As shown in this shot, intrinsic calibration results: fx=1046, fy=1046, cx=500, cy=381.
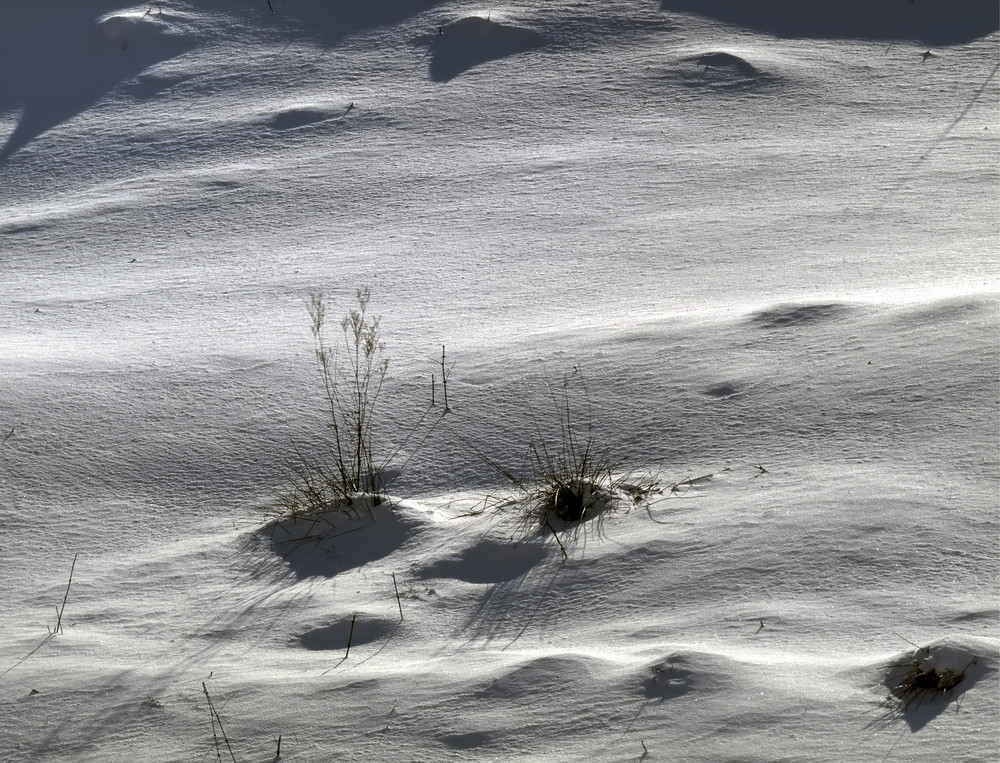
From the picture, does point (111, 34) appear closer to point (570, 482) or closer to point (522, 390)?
point (522, 390)

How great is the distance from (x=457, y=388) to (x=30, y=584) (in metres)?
1.55

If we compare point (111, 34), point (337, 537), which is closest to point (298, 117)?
point (111, 34)

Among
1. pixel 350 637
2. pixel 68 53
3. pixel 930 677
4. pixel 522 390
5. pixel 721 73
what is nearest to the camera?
pixel 930 677

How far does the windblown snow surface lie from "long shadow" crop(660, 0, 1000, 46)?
0.17ft

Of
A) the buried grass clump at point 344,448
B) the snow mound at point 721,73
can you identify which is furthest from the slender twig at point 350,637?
the snow mound at point 721,73

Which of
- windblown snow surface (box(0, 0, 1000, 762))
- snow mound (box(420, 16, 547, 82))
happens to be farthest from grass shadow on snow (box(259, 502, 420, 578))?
snow mound (box(420, 16, 547, 82))

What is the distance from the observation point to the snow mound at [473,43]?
7.68 metres

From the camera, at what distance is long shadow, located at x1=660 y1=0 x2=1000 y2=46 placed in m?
7.57

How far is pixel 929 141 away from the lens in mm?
6020

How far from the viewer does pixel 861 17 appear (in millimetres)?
7809

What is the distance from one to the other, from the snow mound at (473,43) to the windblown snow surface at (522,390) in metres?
0.05

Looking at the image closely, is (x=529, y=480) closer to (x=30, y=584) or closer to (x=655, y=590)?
(x=655, y=590)

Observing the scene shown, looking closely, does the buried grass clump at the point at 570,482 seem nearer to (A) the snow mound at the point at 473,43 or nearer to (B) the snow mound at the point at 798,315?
(B) the snow mound at the point at 798,315

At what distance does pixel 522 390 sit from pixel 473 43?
4863mm
